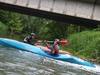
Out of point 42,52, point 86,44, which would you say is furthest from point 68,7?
point 42,52

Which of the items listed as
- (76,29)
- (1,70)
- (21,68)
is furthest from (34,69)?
(76,29)

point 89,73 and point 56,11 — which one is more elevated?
point 56,11

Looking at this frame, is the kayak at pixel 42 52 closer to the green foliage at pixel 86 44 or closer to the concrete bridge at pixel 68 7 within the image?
the green foliage at pixel 86 44

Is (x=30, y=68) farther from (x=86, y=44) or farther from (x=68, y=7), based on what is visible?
(x=68, y=7)

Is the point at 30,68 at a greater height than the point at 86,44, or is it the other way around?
the point at 86,44

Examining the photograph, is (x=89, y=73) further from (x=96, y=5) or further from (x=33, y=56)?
(x=96, y=5)

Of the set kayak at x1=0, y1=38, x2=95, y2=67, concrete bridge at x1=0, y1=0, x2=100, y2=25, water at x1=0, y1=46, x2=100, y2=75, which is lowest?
water at x1=0, y1=46, x2=100, y2=75

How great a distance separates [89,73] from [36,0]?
1036 centimetres

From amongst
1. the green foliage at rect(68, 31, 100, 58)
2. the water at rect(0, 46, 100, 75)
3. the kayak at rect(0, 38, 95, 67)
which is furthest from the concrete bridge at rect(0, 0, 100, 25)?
the water at rect(0, 46, 100, 75)

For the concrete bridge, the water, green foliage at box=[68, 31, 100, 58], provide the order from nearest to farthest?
the water
green foliage at box=[68, 31, 100, 58]
the concrete bridge

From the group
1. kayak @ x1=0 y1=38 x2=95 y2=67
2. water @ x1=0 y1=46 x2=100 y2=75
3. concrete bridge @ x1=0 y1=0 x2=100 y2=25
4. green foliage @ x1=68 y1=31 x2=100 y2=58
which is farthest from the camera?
concrete bridge @ x1=0 y1=0 x2=100 y2=25

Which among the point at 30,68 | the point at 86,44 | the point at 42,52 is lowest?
the point at 30,68

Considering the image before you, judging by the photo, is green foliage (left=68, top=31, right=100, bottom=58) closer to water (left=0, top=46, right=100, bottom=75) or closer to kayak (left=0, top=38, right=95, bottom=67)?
kayak (left=0, top=38, right=95, bottom=67)

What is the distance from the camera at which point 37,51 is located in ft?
73.3
